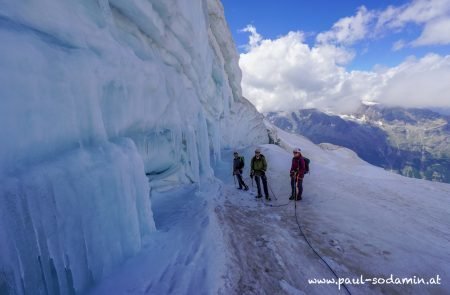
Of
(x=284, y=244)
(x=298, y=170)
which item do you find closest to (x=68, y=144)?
(x=284, y=244)

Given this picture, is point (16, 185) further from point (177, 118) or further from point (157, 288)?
point (177, 118)

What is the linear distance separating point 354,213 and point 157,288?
7327mm

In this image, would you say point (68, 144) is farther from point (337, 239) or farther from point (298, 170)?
point (298, 170)

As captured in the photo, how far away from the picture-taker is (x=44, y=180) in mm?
4477

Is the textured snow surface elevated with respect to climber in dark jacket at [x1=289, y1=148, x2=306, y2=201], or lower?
lower

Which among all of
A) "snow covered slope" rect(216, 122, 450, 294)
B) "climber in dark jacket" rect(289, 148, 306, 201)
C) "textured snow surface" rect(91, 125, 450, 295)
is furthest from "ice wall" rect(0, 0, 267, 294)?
"climber in dark jacket" rect(289, 148, 306, 201)

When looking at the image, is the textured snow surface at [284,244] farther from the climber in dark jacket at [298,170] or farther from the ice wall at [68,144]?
the ice wall at [68,144]

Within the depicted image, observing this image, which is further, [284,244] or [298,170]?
[298,170]

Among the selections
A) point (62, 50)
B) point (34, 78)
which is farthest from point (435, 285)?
point (62, 50)

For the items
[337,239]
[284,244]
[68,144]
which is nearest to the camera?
Result: [68,144]

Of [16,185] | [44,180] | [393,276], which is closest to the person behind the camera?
[16,185]

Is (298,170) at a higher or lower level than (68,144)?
lower

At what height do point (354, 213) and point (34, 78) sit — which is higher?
point (34, 78)

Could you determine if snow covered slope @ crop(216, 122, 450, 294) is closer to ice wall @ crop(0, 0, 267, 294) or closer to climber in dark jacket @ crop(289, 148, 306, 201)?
climber in dark jacket @ crop(289, 148, 306, 201)
